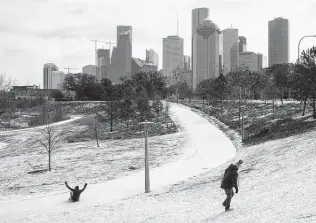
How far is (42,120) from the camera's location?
80250 millimetres

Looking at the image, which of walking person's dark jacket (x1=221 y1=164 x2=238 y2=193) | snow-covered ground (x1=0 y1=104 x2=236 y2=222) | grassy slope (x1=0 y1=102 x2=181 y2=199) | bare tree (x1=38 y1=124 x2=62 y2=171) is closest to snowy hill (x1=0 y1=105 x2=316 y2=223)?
snow-covered ground (x1=0 y1=104 x2=236 y2=222)

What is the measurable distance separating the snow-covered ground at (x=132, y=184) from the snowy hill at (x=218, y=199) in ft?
0.34

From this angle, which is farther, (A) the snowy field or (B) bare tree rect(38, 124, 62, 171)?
(B) bare tree rect(38, 124, 62, 171)

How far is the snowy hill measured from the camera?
41.9 feet

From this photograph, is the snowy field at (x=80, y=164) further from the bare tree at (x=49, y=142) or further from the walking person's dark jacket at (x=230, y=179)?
the walking person's dark jacket at (x=230, y=179)

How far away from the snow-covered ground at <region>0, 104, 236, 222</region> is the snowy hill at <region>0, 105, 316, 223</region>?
10 cm

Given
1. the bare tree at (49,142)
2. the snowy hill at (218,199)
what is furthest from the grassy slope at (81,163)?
the snowy hill at (218,199)

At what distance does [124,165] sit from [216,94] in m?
46.3

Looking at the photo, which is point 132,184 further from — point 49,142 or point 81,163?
point 49,142

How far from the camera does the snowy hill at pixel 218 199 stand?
41.9 ft

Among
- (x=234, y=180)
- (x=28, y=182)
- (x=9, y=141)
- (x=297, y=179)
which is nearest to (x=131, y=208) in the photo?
(x=234, y=180)

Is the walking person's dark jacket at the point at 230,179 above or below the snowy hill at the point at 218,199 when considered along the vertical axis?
above

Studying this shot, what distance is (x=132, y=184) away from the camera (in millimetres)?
22062

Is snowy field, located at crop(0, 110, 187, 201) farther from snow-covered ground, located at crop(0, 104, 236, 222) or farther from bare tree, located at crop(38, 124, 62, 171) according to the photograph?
snow-covered ground, located at crop(0, 104, 236, 222)
